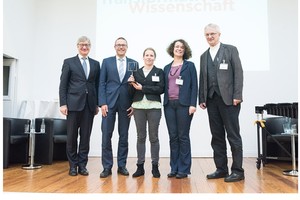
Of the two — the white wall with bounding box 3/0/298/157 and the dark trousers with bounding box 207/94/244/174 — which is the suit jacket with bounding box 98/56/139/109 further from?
the white wall with bounding box 3/0/298/157

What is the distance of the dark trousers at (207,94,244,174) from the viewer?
2.82m

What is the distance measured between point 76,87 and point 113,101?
0.41 meters

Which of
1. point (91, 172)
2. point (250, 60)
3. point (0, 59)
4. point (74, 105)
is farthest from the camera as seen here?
point (250, 60)

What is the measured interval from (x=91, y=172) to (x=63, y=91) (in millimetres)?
921

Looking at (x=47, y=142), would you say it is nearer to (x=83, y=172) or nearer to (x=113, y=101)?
(x=83, y=172)

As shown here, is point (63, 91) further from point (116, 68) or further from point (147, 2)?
point (147, 2)

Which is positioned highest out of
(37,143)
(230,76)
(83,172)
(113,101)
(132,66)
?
(132,66)

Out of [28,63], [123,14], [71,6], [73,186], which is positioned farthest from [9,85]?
[73,186]

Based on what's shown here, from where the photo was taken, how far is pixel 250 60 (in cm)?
495

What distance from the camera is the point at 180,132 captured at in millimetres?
2941

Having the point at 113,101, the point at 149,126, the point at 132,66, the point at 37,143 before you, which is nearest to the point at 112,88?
the point at 113,101

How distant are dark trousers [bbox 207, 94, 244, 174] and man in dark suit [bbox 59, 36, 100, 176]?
1.18 m

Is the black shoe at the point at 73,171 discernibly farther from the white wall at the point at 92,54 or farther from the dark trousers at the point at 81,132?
the white wall at the point at 92,54

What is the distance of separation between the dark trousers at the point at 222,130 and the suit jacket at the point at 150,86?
1.56 feet
